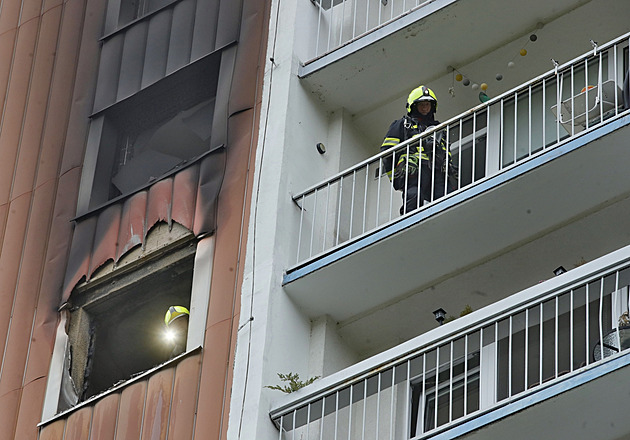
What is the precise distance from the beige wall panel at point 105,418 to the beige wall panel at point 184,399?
83 cm

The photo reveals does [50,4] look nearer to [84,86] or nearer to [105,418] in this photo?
[84,86]

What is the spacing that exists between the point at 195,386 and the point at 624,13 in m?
5.99

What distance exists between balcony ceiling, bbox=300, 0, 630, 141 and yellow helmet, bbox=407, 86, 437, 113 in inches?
29.7

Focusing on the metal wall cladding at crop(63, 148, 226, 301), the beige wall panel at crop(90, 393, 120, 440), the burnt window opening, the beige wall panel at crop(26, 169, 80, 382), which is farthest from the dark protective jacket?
the beige wall panel at crop(26, 169, 80, 382)

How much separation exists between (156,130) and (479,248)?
6.12 m

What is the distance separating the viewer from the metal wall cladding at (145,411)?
16.1 m

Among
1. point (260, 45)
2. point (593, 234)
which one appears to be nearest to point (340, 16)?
point (260, 45)

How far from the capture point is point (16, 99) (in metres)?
20.1

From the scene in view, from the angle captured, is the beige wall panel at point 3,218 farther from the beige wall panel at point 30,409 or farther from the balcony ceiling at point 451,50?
the balcony ceiling at point 451,50

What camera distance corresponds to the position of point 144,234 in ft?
59.0

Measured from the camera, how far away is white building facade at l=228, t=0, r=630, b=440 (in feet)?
46.6

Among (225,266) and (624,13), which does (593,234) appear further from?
(225,266)

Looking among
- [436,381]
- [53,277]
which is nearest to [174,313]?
[53,277]

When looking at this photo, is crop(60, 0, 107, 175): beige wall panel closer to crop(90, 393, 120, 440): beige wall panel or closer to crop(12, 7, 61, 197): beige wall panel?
crop(12, 7, 61, 197): beige wall panel
